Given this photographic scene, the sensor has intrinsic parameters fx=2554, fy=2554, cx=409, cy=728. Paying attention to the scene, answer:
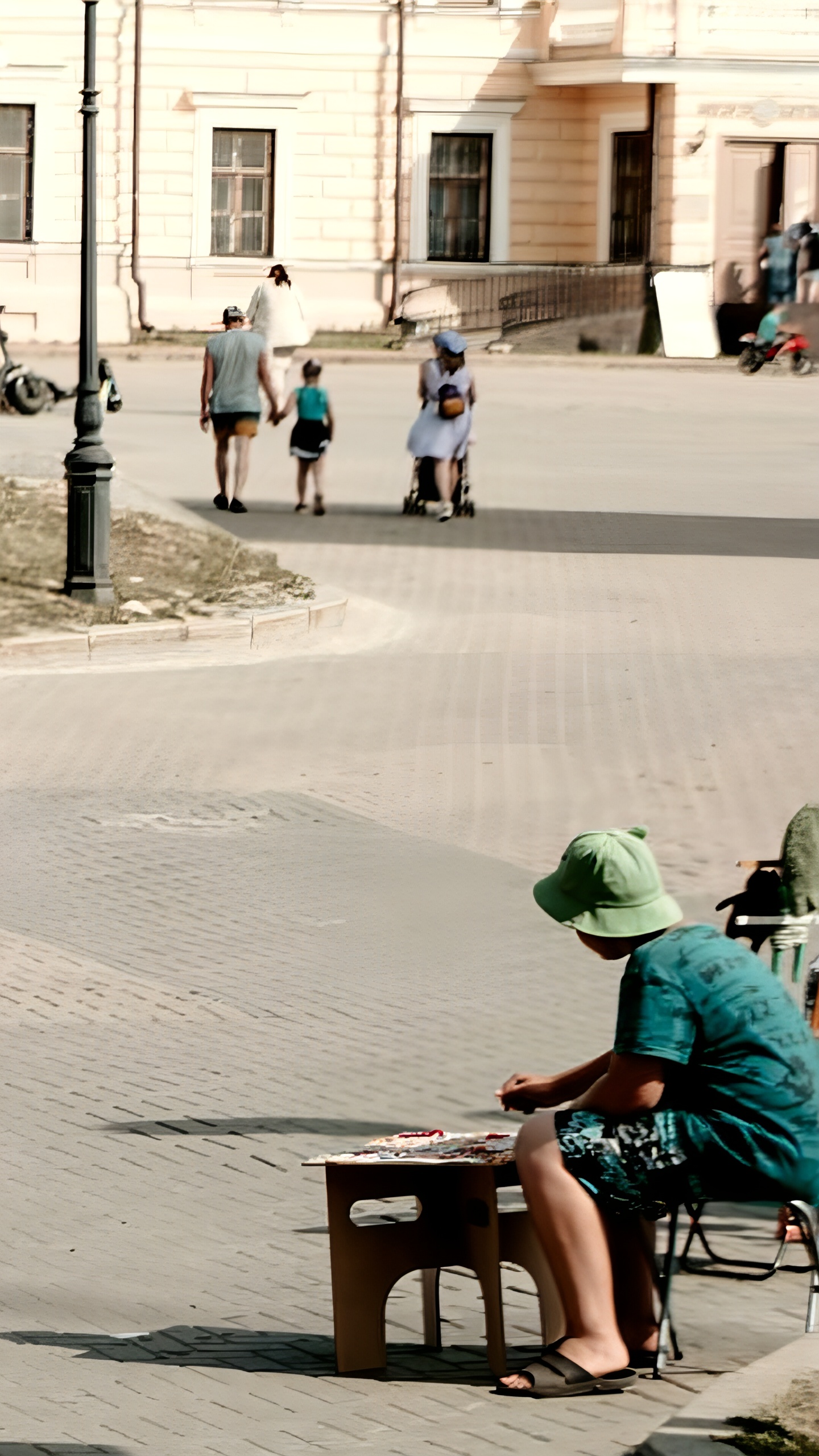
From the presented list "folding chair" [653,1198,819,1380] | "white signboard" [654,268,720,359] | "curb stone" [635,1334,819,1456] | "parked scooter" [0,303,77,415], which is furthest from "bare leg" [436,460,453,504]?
"white signboard" [654,268,720,359]

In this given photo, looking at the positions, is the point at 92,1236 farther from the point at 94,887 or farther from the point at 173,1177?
the point at 94,887

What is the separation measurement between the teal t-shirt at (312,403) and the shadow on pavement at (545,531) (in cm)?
90

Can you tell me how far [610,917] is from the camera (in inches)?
214

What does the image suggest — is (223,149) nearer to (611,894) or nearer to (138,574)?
(138,574)

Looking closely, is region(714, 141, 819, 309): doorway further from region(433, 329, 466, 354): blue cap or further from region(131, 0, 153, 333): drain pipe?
region(433, 329, 466, 354): blue cap

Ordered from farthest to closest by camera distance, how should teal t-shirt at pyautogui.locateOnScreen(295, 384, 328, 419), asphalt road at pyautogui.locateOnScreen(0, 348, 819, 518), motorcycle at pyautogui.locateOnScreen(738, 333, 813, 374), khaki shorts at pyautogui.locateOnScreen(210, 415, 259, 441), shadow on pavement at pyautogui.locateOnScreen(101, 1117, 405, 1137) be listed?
motorcycle at pyautogui.locateOnScreen(738, 333, 813, 374), asphalt road at pyautogui.locateOnScreen(0, 348, 819, 518), teal t-shirt at pyautogui.locateOnScreen(295, 384, 328, 419), khaki shorts at pyautogui.locateOnScreen(210, 415, 259, 441), shadow on pavement at pyautogui.locateOnScreen(101, 1117, 405, 1137)

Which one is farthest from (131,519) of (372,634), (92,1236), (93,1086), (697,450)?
(92,1236)

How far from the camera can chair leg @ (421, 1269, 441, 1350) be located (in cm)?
562

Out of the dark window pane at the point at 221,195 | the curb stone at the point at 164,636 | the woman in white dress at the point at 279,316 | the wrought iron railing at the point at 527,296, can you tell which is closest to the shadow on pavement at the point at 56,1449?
the curb stone at the point at 164,636

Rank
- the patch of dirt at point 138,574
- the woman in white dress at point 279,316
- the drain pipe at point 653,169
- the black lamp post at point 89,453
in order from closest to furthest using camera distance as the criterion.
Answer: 1. the black lamp post at point 89,453
2. the patch of dirt at point 138,574
3. the woman in white dress at point 279,316
4. the drain pipe at point 653,169

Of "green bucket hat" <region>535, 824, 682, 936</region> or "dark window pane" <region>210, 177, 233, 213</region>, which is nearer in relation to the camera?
"green bucket hat" <region>535, 824, 682, 936</region>

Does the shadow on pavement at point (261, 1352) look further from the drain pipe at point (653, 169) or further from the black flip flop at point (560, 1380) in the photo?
the drain pipe at point (653, 169)

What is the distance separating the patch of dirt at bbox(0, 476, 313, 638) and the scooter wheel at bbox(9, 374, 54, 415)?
7384 mm

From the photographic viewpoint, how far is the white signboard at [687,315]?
3906 centimetres
